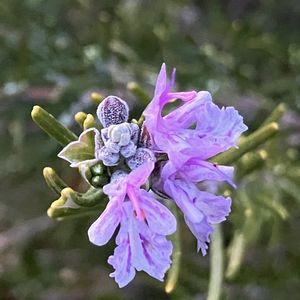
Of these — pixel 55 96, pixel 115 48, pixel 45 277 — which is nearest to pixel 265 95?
pixel 115 48

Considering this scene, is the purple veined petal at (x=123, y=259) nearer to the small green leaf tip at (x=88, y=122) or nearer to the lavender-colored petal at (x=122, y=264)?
the lavender-colored petal at (x=122, y=264)

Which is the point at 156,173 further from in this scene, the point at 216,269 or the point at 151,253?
the point at 216,269

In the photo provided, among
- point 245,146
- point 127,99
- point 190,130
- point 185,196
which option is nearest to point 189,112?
point 190,130

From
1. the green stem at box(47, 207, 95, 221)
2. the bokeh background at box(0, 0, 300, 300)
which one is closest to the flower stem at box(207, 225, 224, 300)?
the bokeh background at box(0, 0, 300, 300)

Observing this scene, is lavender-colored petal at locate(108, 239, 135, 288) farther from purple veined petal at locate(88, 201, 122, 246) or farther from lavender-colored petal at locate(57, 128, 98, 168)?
lavender-colored petal at locate(57, 128, 98, 168)

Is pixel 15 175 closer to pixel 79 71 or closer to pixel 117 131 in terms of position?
pixel 79 71
